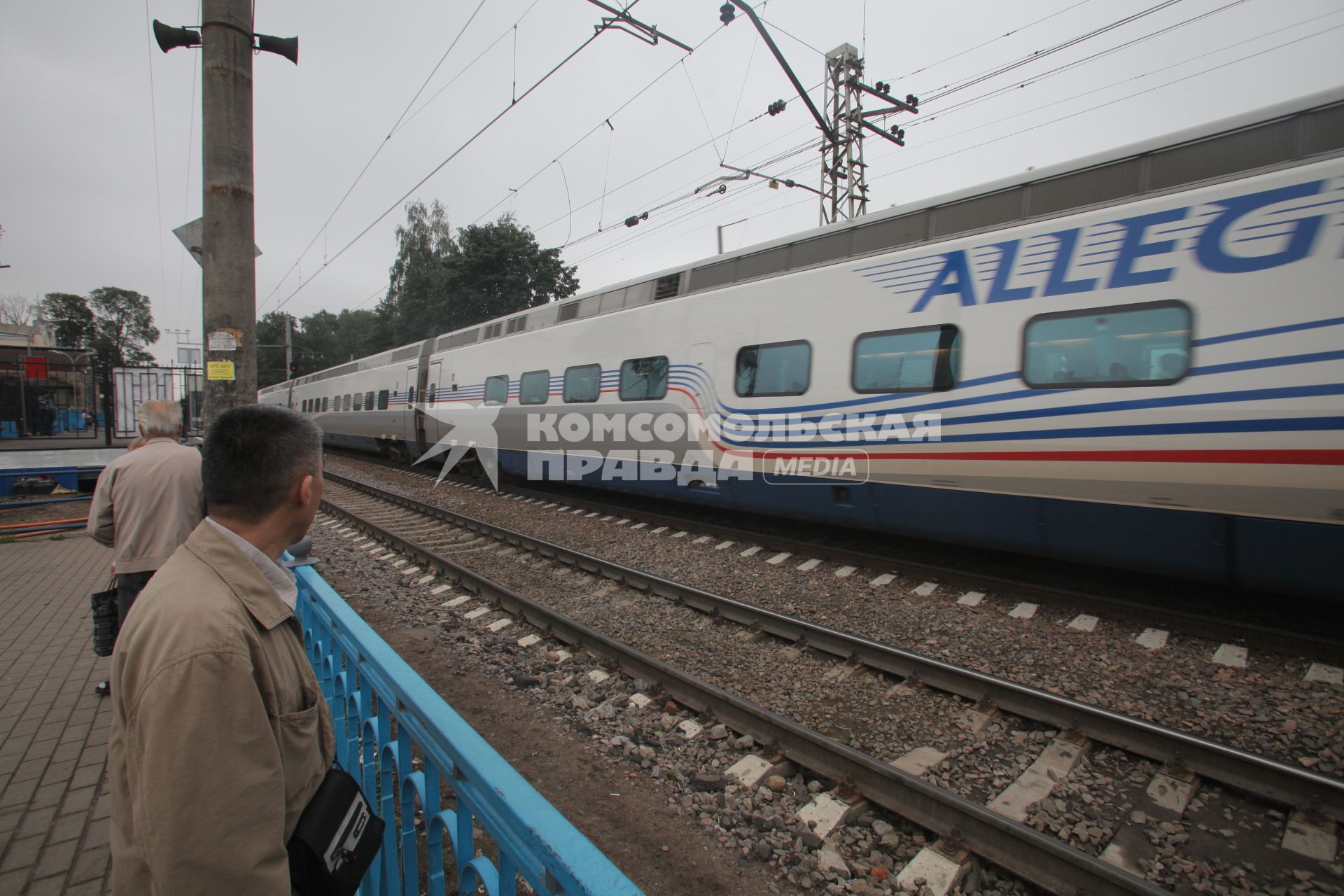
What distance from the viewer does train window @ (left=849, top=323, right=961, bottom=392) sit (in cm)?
530

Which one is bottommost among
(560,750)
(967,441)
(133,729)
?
(560,750)

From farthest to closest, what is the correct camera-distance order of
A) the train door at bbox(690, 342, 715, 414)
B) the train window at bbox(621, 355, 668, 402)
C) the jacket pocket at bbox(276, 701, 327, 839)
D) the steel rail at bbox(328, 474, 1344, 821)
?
1. the train window at bbox(621, 355, 668, 402)
2. the train door at bbox(690, 342, 715, 414)
3. the steel rail at bbox(328, 474, 1344, 821)
4. the jacket pocket at bbox(276, 701, 327, 839)

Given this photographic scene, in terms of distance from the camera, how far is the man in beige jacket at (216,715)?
39.9 inches

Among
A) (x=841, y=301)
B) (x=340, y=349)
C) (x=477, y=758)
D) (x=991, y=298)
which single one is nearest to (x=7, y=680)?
(x=477, y=758)

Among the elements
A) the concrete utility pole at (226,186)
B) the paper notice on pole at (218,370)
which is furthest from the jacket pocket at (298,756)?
the paper notice on pole at (218,370)

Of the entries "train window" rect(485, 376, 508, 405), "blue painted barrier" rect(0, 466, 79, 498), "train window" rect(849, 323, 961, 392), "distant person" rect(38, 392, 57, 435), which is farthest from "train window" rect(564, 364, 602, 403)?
"distant person" rect(38, 392, 57, 435)

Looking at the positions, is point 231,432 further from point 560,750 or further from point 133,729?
point 560,750

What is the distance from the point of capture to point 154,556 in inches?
124

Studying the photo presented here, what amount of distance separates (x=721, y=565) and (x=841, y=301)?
9.40 ft

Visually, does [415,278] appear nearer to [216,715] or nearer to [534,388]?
[534,388]

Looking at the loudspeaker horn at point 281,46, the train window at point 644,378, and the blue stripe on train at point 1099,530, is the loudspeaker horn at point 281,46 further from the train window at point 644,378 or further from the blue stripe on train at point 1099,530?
the blue stripe on train at point 1099,530

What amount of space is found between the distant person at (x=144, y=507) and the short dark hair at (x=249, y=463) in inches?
94.0

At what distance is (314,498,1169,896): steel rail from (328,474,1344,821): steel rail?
973 millimetres

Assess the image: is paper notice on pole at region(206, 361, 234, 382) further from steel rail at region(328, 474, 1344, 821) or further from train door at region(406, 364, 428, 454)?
train door at region(406, 364, 428, 454)
